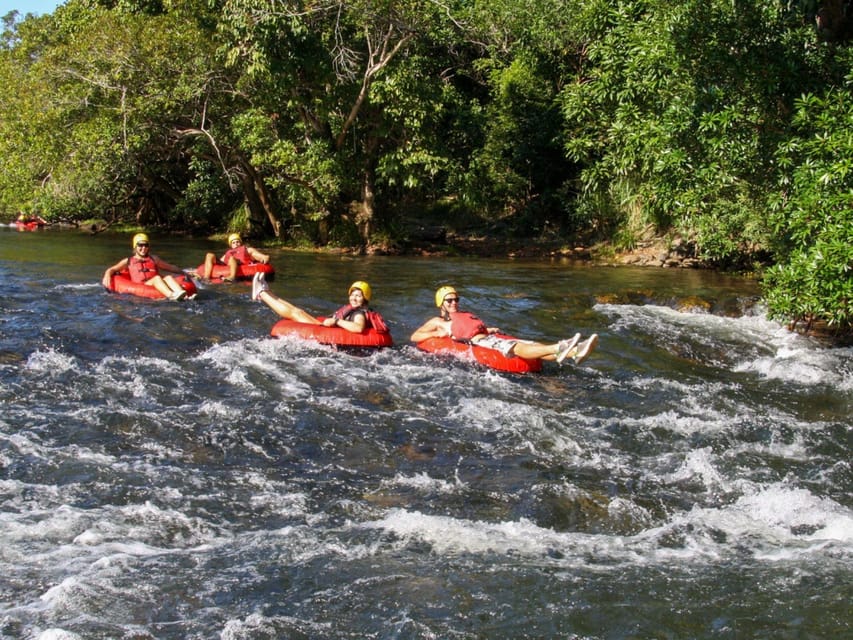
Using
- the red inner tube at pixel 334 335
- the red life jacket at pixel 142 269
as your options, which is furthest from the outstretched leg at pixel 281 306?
the red life jacket at pixel 142 269

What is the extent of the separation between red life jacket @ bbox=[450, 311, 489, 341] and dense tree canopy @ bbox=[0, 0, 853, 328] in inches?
125

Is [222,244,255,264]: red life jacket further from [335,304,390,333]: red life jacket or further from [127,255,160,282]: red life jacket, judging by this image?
[335,304,390,333]: red life jacket

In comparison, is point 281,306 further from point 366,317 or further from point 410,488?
point 410,488

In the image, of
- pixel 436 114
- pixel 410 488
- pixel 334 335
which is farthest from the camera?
pixel 436 114

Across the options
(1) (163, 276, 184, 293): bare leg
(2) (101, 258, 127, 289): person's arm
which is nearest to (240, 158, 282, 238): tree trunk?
(2) (101, 258, 127, 289): person's arm

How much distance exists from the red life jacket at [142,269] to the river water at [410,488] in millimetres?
2126

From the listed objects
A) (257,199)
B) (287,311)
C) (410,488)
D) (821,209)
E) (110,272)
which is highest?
(821,209)

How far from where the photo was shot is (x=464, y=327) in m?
10.9

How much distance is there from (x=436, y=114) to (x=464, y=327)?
11.9 metres

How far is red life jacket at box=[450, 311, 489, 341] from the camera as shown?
10805 millimetres

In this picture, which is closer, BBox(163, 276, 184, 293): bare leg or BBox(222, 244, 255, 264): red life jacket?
Answer: BBox(163, 276, 184, 293): bare leg

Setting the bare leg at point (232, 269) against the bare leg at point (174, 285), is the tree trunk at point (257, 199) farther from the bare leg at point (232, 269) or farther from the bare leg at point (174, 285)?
the bare leg at point (174, 285)

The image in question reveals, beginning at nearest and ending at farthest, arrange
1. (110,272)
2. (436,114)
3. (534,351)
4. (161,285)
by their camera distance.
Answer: (534,351), (161,285), (110,272), (436,114)

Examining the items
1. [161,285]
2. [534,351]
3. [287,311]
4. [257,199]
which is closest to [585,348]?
[534,351]
